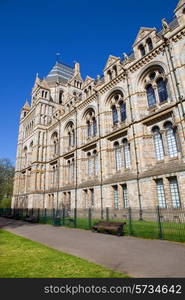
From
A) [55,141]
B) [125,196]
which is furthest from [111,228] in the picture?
[55,141]

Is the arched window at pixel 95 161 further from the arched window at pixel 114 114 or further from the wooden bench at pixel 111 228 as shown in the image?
the wooden bench at pixel 111 228

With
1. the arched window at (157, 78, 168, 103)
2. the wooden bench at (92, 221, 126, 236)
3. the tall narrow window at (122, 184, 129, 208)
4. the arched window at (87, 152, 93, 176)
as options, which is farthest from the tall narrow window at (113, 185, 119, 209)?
the arched window at (157, 78, 168, 103)

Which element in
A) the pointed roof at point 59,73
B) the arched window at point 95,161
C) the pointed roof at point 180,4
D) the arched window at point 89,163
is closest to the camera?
the pointed roof at point 180,4

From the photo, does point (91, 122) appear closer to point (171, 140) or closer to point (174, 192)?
point (171, 140)

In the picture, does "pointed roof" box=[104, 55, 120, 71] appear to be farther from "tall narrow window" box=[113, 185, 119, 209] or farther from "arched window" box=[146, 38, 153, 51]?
"tall narrow window" box=[113, 185, 119, 209]

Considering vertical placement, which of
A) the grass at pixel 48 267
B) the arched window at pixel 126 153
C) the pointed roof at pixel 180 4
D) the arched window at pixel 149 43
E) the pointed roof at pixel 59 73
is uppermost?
the pointed roof at pixel 59 73

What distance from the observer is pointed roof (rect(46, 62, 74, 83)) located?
5355 cm

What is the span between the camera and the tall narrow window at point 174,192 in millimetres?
14911

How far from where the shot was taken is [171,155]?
16.4 m

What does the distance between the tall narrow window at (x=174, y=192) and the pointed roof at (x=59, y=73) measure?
46.4 m

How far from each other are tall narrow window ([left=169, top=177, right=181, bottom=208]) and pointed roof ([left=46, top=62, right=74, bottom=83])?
46366mm

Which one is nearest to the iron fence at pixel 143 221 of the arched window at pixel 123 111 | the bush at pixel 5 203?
the arched window at pixel 123 111

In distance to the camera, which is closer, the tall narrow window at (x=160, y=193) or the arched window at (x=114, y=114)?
the tall narrow window at (x=160, y=193)

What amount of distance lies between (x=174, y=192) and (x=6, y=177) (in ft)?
172
